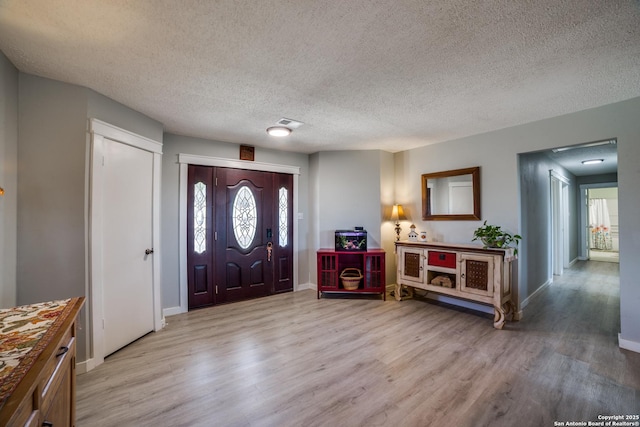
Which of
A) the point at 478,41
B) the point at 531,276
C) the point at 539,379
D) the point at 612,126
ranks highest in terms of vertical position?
the point at 478,41

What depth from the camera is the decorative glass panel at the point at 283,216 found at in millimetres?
4375

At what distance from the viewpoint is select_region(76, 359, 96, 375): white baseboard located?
6.93ft

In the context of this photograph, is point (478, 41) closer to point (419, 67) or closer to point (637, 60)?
point (419, 67)

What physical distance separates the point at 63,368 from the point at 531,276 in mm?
4943

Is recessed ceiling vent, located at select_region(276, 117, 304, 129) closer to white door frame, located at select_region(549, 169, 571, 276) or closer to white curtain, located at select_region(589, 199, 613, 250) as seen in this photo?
white door frame, located at select_region(549, 169, 571, 276)

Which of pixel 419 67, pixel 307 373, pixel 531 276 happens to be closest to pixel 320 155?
pixel 419 67

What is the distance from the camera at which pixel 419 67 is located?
6.31 ft

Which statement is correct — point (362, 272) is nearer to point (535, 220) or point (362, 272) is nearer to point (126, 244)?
point (535, 220)

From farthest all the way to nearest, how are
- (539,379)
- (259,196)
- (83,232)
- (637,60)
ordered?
(259,196), (83,232), (539,379), (637,60)

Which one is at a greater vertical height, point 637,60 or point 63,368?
point 637,60

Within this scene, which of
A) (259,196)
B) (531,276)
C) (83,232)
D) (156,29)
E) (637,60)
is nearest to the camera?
(156,29)

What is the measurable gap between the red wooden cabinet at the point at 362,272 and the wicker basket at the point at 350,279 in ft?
0.15

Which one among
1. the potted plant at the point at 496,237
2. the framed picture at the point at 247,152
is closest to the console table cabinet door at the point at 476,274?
the potted plant at the point at 496,237

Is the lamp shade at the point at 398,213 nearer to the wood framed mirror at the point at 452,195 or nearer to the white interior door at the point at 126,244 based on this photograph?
the wood framed mirror at the point at 452,195
